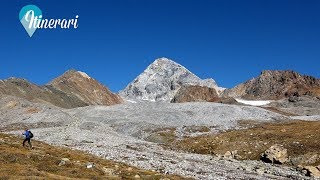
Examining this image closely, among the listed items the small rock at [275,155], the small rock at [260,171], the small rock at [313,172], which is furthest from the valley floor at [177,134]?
the small rock at [313,172]

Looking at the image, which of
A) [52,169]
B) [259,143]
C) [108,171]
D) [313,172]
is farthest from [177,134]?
[52,169]

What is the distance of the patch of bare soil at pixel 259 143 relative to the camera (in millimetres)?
77625

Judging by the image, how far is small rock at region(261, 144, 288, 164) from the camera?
2963 inches

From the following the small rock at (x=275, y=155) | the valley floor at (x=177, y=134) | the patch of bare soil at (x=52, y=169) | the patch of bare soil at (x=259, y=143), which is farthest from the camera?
the patch of bare soil at (x=259, y=143)

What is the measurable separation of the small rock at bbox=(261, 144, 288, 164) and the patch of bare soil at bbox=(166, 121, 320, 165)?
131 cm

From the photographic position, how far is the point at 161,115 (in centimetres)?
14888

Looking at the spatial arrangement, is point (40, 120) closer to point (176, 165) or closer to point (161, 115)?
point (161, 115)

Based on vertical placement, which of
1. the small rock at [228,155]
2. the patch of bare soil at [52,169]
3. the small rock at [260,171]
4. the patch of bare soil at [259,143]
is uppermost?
the patch of bare soil at [259,143]

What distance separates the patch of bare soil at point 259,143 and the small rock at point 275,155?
4.31ft

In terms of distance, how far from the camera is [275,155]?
75.8 m

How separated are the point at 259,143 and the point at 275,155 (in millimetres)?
12200

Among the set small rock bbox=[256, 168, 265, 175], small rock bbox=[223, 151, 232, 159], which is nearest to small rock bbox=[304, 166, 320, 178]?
small rock bbox=[256, 168, 265, 175]

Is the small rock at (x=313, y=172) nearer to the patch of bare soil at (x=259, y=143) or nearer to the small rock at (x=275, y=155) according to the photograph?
the patch of bare soil at (x=259, y=143)

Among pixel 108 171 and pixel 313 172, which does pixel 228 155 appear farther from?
pixel 108 171
